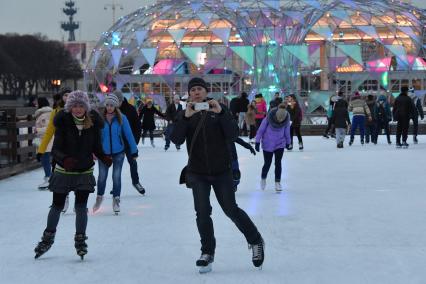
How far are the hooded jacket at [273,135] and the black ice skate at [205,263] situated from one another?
4.80 meters

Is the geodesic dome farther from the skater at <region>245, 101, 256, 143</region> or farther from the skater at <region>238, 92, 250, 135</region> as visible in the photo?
the skater at <region>245, 101, 256, 143</region>

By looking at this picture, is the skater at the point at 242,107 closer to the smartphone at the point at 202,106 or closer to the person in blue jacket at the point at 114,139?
the person in blue jacket at the point at 114,139

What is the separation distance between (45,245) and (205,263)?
1290mm

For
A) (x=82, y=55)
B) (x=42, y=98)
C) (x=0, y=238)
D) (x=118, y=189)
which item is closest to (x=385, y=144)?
(x=42, y=98)

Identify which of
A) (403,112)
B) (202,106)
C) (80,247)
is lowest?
(80,247)

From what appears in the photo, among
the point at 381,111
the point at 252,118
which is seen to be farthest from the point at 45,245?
the point at 381,111

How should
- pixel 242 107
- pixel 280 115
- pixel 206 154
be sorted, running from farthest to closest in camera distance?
pixel 242 107
pixel 280 115
pixel 206 154

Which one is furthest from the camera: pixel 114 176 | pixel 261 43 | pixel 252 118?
pixel 261 43

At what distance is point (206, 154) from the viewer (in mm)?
5586

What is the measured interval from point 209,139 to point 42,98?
6472 mm

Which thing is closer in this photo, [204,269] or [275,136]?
[204,269]

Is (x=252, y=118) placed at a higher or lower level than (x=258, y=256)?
higher

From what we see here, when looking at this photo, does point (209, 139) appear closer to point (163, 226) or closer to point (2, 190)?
point (163, 226)

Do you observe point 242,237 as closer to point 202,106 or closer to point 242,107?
point 202,106
